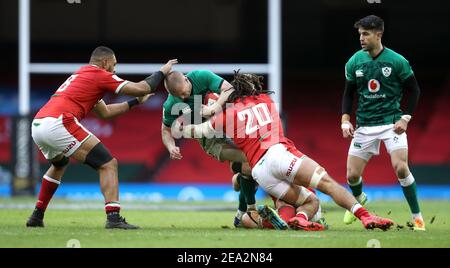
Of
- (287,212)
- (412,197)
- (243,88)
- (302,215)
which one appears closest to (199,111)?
(243,88)

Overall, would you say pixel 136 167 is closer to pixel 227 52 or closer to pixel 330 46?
pixel 227 52

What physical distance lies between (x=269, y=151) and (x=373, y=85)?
165 cm

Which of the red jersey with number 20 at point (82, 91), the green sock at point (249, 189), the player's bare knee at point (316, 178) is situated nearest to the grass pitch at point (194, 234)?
the green sock at point (249, 189)

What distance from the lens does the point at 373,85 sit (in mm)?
10500

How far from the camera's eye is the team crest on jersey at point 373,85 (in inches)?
413

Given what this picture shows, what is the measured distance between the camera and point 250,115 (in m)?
9.77

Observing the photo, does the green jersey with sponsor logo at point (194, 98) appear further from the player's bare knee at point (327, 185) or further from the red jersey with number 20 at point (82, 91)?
the player's bare knee at point (327, 185)

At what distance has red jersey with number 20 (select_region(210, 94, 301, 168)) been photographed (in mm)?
9680

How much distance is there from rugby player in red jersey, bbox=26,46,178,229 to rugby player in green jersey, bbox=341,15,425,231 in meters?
2.11

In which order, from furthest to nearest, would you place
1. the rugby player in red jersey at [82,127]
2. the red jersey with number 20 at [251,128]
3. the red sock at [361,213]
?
the rugby player in red jersey at [82,127]
the red jersey with number 20 at [251,128]
the red sock at [361,213]

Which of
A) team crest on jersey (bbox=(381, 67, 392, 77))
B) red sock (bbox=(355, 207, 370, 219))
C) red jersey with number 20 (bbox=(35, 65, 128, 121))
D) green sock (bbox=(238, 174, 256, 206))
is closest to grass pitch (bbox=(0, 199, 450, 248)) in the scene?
red sock (bbox=(355, 207, 370, 219))
